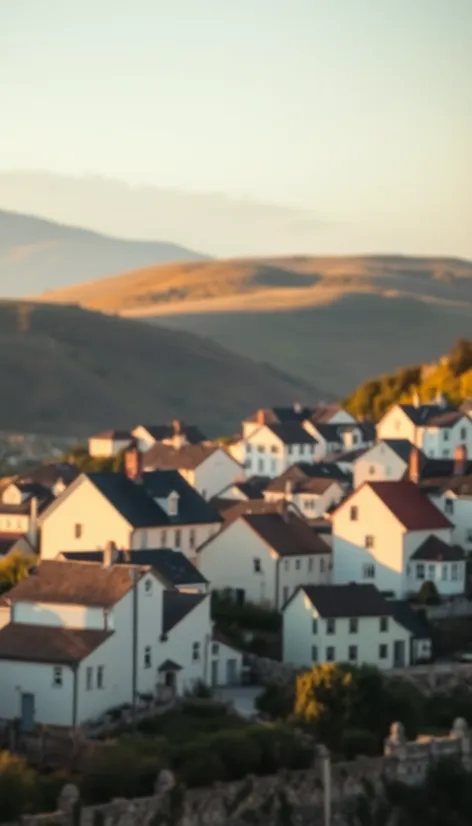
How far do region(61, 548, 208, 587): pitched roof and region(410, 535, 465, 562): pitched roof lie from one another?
6.88m

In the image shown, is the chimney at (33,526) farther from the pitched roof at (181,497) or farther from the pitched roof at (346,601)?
the pitched roof at (346,601)

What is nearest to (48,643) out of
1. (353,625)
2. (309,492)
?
(353,625)

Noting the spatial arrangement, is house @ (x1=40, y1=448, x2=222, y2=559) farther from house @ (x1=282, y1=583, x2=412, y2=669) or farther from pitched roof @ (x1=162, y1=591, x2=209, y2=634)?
pitched roof @ (x1=162, y1=591, x2=209, y2=634)

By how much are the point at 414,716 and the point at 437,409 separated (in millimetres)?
37739

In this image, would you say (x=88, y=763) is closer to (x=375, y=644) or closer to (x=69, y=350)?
(x=375, y=644)

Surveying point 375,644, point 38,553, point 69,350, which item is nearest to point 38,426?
point 69,350

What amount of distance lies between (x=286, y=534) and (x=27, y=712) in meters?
16.0

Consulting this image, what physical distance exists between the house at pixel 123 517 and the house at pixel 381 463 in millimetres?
12904

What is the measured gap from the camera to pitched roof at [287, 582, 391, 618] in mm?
53781

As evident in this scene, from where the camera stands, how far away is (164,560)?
55.6m

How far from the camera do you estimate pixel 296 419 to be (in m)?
96.9

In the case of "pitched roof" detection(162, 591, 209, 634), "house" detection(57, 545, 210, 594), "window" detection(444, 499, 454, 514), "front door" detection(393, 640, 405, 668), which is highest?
"window" detection(444, 499, 454, 514)

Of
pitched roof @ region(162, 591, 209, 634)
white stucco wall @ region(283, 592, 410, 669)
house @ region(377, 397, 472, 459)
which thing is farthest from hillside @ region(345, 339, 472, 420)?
pitched roof @ region(162, 591, 209, 634)

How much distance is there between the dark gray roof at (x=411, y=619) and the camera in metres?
55.5
